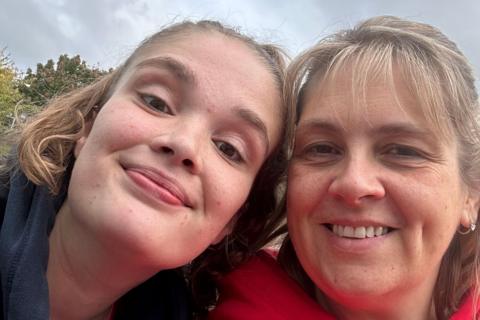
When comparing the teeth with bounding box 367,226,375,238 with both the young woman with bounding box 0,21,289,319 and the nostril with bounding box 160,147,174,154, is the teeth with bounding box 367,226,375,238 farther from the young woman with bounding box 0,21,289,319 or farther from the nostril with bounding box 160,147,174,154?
the nostril with bounding box 160,147,174,154

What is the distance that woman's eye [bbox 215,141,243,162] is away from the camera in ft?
6.77

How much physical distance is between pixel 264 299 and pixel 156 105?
1.02 metres

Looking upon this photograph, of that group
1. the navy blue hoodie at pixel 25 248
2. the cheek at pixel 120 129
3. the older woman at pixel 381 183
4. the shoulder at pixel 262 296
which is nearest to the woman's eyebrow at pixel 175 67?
the cheek at pixel 120 129

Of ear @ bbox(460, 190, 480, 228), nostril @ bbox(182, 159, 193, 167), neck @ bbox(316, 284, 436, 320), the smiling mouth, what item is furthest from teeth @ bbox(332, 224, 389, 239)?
nostril @ bbox(182, 159, 193, 167)

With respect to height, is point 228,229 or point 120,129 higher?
point 120,129

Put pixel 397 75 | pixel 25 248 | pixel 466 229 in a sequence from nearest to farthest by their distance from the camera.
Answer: pixel 25 248
pixel 397 75
pixel 466 229

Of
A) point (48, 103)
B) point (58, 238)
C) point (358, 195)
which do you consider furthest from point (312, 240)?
point (48, 103)

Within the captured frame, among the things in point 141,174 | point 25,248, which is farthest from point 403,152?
point 25,248

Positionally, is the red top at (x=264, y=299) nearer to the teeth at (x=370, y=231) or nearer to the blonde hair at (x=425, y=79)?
A: the blonde hair at (x=425, y=79)

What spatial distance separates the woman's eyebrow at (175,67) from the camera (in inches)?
79.3

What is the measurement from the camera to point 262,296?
2.28 meters

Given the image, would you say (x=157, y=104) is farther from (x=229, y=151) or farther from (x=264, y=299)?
(x=264, y=299)

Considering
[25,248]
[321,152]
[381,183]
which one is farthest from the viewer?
[321,152]

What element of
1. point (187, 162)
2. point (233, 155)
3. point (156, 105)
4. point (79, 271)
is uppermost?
point (156, 105)
